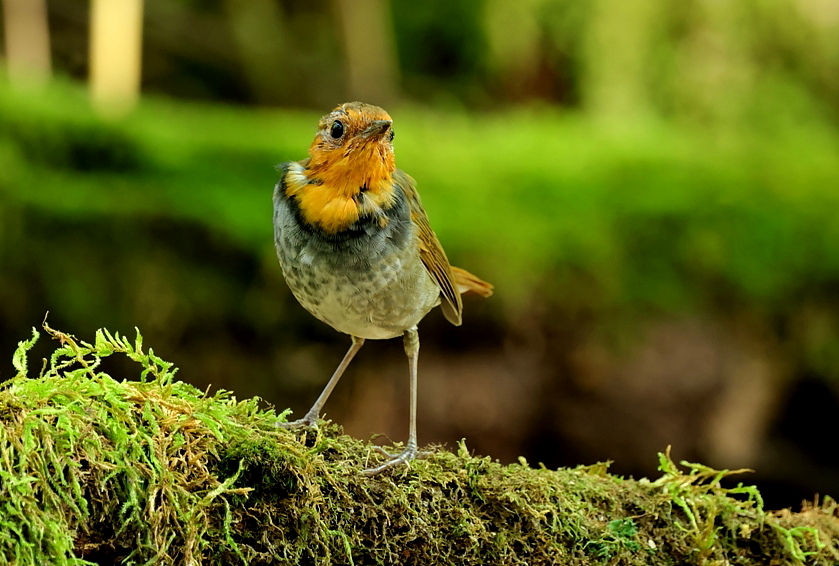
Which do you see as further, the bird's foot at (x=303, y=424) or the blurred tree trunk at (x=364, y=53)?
the blurred tree trunk at (x=364, y=53)

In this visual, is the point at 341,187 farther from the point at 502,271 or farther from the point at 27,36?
the point at 27,36

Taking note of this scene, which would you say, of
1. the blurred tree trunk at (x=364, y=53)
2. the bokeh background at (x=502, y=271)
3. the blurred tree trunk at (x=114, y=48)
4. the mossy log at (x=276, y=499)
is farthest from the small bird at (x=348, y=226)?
the blurred tree trunk at (x=364, y=53)

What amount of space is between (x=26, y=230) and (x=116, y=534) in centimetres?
445

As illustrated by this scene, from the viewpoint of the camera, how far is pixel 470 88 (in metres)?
13.1

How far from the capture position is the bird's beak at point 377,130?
8.86ft

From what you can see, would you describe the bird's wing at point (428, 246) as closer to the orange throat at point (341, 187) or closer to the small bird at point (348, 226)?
the small bird at point (348, 226)

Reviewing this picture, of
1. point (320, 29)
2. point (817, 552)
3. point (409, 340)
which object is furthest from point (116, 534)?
point (320, 29)

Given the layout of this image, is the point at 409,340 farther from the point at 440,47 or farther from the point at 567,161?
the point at 440,47

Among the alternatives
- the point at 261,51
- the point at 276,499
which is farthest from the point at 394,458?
the point at 261,51

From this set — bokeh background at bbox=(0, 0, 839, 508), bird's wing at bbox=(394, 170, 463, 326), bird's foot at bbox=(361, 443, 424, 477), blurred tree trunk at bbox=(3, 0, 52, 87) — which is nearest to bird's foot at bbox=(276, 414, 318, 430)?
bird's foot at bbox=(361, 443, 424, 477)

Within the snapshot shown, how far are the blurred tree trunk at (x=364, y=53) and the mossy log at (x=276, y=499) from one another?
935 centimetres

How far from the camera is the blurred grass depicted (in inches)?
243

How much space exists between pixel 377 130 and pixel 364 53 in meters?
9.34

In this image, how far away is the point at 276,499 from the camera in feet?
6.50
